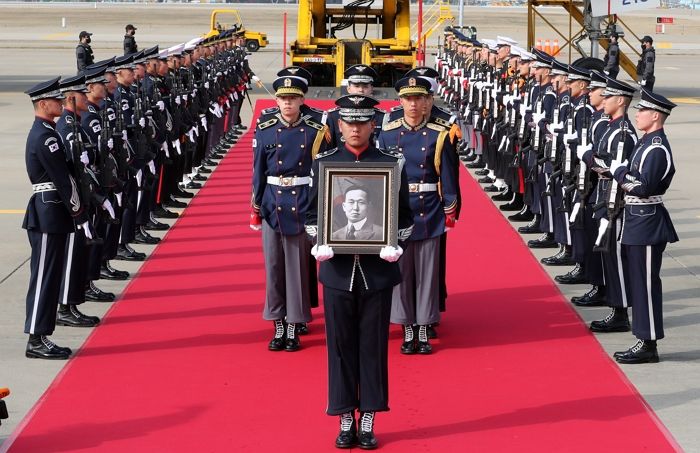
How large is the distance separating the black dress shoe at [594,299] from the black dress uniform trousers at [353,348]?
12.7 ft

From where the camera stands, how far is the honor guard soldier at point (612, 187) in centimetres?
917

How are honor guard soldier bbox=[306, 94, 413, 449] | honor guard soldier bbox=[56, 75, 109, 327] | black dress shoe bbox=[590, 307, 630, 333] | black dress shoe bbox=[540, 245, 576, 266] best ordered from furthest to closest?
black dress shoe bbox=[540, 245, 576, 266] < black dress shoe bbox=[590, 307, 630, 333] < honor guard soldier bbox=[56, 75, 109, 327] < honor guard soldier bbox=[306, 94, 413, 449]

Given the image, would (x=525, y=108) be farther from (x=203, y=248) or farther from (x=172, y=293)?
(x=172, y=293)

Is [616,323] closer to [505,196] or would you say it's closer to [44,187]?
[44,187]

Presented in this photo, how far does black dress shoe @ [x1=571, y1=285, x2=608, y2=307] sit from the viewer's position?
10.4 meters

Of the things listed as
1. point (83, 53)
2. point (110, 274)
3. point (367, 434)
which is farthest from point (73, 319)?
point (83, 53)

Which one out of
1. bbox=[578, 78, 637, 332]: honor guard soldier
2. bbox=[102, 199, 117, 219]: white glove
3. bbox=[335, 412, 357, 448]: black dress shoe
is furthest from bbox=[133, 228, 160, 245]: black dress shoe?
bbox=[335, 412, 357, 448]: black dress shoe

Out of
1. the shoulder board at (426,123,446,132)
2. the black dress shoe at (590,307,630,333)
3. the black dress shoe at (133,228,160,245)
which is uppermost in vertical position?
the shoulder board at (426,123,446,132)

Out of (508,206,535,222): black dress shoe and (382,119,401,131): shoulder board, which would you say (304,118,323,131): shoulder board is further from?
(508,206,535,222): black dress shoe

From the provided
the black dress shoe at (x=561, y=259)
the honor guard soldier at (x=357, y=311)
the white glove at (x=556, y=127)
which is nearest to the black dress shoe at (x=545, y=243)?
the black dress shoe at (x=561, y=259)

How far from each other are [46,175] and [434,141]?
8.59 feet

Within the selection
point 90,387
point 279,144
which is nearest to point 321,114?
point 279,144

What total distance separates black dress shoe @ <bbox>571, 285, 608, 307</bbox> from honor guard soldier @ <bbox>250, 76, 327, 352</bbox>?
2.53m

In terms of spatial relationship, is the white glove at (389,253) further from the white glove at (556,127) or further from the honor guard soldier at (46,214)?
the white glove at (556,127)
